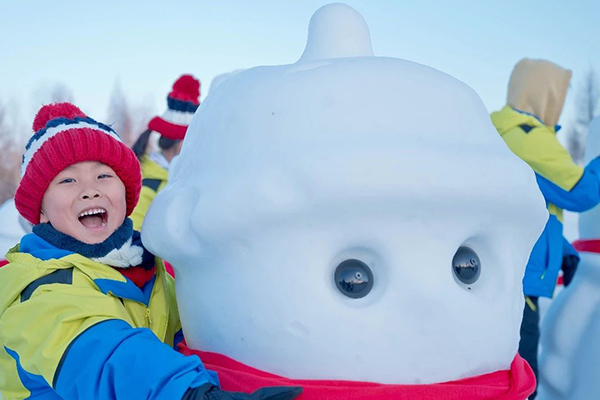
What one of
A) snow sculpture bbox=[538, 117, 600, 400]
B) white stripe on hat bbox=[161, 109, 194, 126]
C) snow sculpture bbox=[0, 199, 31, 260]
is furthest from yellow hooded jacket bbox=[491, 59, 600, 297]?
snow sculpture bbox=[0, 199, 31, 260]

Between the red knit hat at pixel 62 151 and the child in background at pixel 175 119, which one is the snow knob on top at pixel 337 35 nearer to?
the red knit hat at pixel 62 151

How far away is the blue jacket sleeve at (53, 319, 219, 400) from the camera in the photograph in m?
1.38

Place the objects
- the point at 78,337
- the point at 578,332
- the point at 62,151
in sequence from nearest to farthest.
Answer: the point at 78,337, the point at 62,151, the point at 578,332

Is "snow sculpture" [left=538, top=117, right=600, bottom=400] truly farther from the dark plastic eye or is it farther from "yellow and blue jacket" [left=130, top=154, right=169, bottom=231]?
"yellow and blue jacket" [left=130, top=154, right=169, bottom=231]

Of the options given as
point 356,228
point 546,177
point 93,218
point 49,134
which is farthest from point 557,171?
point 49,134

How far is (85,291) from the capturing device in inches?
64.6

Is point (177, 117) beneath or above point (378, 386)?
beneath

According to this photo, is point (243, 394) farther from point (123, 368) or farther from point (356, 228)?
point (356, 228)

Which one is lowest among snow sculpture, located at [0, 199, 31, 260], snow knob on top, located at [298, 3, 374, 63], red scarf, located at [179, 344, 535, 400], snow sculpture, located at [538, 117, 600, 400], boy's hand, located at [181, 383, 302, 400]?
snow sculpture, located at [0, 199, 31, 260]

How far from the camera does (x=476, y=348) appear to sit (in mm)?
1478

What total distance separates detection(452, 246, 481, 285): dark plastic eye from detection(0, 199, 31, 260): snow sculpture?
3831 mm

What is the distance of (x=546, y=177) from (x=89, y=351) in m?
2.16

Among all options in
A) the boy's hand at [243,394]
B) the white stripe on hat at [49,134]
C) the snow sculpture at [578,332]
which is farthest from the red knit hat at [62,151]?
the snow sculpture at [578,332]

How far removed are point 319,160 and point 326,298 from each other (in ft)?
0.94
